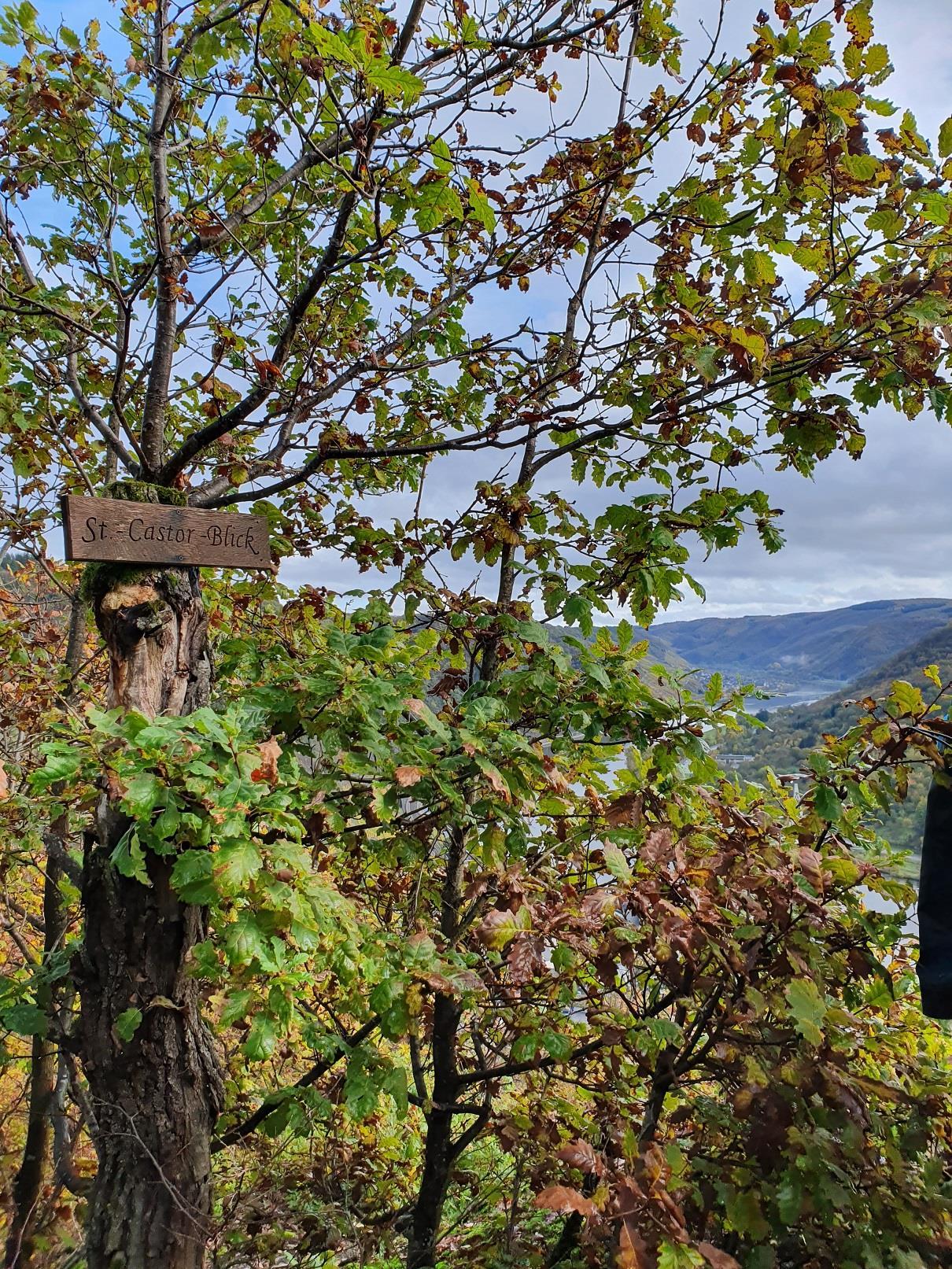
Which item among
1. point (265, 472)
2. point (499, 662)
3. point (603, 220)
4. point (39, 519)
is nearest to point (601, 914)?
point (499, 662)

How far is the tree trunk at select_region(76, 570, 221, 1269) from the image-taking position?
233cm

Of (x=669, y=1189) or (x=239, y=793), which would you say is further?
(x=669, y=1189)

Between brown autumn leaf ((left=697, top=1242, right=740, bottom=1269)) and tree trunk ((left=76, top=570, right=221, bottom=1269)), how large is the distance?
1758 millimetres

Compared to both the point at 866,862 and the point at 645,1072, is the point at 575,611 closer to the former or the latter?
the point at 866,862

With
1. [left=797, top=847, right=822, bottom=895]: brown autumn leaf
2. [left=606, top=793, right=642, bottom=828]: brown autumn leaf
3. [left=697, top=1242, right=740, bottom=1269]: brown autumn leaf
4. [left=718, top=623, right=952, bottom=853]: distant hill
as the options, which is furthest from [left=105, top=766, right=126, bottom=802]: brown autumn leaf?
[left=718, top=623, right=952, bottom=853]: distant hill

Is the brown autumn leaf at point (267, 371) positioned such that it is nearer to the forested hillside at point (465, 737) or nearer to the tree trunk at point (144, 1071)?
the forested hillside at point (465, 737)

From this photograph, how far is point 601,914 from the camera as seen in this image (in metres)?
1.95

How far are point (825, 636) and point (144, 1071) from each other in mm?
128364

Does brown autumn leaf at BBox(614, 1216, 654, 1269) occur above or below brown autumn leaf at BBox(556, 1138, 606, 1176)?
below

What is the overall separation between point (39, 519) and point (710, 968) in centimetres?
483

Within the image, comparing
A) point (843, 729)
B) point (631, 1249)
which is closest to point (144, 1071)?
point (631, 1249)

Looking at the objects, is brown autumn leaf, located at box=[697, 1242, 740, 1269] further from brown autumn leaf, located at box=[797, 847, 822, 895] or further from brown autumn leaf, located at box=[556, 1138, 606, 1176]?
brown autumn leaf, located at box=[797, 847, 822, 895]

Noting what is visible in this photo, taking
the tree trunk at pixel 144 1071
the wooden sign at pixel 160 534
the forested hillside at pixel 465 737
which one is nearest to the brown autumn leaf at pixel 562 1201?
the forested hillside at pixel 465 737

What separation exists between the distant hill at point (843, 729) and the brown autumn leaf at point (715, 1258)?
4.54 feet
